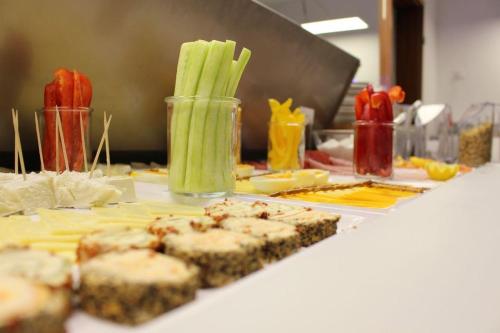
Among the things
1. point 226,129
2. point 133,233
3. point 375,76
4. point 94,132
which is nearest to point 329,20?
A: point 375,76

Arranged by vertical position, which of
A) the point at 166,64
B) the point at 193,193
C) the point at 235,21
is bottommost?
the point at 193,193

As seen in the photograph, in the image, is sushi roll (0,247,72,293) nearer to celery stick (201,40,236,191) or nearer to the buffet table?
the buffet table

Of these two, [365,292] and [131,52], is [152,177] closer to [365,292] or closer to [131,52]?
[131,52]

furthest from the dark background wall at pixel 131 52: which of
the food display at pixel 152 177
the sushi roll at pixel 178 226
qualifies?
the sushi roll at pixel 178 226

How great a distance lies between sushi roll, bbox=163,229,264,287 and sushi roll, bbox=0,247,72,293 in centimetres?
A: 13

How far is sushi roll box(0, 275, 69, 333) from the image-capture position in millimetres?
358

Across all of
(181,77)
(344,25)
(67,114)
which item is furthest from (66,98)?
(344,25)

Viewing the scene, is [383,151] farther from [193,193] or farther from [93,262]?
[93,262]

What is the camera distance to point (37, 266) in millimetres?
481

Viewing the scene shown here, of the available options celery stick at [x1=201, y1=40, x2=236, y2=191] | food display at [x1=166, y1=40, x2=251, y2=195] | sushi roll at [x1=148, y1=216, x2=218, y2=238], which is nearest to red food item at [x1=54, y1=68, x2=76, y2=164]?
food display at [x1=166, y1=40, x2=251, y2=195]

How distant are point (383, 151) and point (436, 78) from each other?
6396mm

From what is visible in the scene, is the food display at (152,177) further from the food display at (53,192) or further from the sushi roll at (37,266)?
the sushi roll at (37,266)

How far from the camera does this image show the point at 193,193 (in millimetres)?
1166

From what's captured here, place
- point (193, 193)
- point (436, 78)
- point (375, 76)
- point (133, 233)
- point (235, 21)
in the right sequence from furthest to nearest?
point (436, 78) < point (375, 76) < point (235, 21) < point (193, 193) < point (133, 233)
